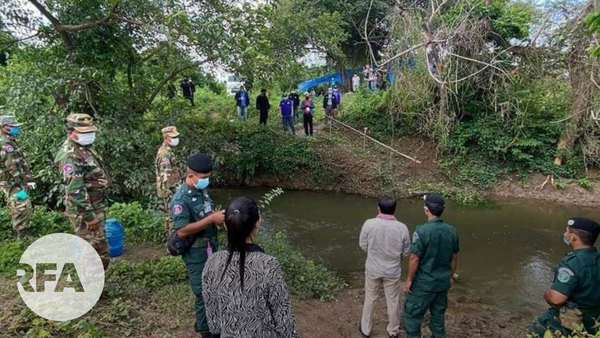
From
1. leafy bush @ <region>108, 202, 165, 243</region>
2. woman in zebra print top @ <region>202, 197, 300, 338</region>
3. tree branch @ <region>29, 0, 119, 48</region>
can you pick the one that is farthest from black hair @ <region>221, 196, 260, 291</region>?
tree branch @ <region>29, 0, 119, 48</region>

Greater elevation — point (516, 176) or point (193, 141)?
point (193, 141)

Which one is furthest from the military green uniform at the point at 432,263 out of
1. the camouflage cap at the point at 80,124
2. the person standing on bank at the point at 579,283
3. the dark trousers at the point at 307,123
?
the dark trousers at the point at 307,123

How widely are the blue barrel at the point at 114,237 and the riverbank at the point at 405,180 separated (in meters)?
7.73

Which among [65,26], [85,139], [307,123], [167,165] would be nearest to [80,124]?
[85,139]

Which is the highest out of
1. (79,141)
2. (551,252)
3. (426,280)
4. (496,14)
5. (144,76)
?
(496,14)

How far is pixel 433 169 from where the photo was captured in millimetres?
12727

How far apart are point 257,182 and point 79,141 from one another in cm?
893

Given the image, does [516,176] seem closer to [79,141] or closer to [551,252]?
[551,252]

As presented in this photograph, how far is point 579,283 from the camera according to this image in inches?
112

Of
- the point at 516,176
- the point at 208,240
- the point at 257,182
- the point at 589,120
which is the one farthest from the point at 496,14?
the point at 208,240

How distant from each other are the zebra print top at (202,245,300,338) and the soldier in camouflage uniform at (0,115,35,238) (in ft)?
13.6

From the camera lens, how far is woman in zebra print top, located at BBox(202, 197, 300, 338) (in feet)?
6.36

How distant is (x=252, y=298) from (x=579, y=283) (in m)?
2.36

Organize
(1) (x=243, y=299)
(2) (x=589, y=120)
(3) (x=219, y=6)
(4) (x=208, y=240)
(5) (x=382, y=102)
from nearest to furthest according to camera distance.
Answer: (1) (x=243, y=299) → (4) (x=208, y=240) → (3) (x=219, y=6) → (2) (x=589, y=120) → (5) (x=382, y=102)
